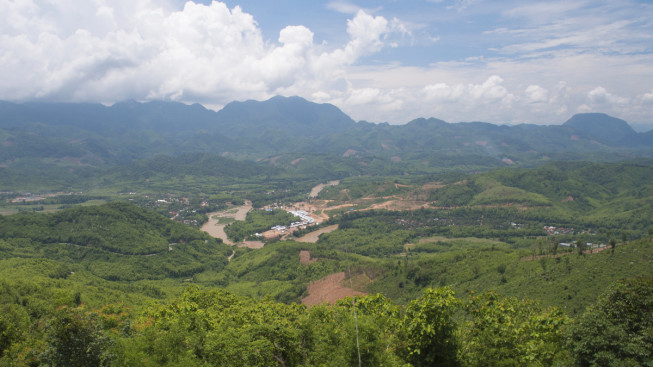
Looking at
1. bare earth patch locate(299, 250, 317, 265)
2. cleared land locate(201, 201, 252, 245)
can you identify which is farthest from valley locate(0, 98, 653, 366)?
cleared land locate(201, 201, 252, 245)

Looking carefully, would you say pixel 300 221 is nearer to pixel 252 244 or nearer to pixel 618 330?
pixel 252 244

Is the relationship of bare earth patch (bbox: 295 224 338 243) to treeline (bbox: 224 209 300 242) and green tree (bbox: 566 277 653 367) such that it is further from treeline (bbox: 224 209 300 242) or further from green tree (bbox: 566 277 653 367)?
green tree (bbox: 566 277 653 367)

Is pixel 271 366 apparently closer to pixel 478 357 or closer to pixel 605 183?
pixel 478 357

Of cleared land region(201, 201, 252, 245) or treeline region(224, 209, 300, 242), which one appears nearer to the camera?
treeline region(224, 209, 300, 242)

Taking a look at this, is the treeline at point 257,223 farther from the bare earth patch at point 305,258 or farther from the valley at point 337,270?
the bare earth patch at point 305,258

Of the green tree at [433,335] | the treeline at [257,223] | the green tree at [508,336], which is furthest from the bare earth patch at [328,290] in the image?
the treeline at [257,223]

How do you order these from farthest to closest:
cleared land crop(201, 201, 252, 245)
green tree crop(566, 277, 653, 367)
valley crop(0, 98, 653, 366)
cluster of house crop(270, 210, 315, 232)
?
cluster of house crop(270, 210, 315, 232) < cleared land crop(201, 201, 252, 245) < valley crop(0, 98, 653, 366) < green tree crop(566, 277, 653, 367)

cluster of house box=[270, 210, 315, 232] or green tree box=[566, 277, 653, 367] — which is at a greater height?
green tree box=[566, 277, 653, 367]

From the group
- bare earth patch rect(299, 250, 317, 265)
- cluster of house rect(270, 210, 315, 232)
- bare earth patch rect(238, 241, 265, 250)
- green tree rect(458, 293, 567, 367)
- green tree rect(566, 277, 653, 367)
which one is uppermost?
green tree rect(566, 277, 653, 367)

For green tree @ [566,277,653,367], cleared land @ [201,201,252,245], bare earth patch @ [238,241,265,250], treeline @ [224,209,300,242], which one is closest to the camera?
green tree @ [566,277,653,367]
